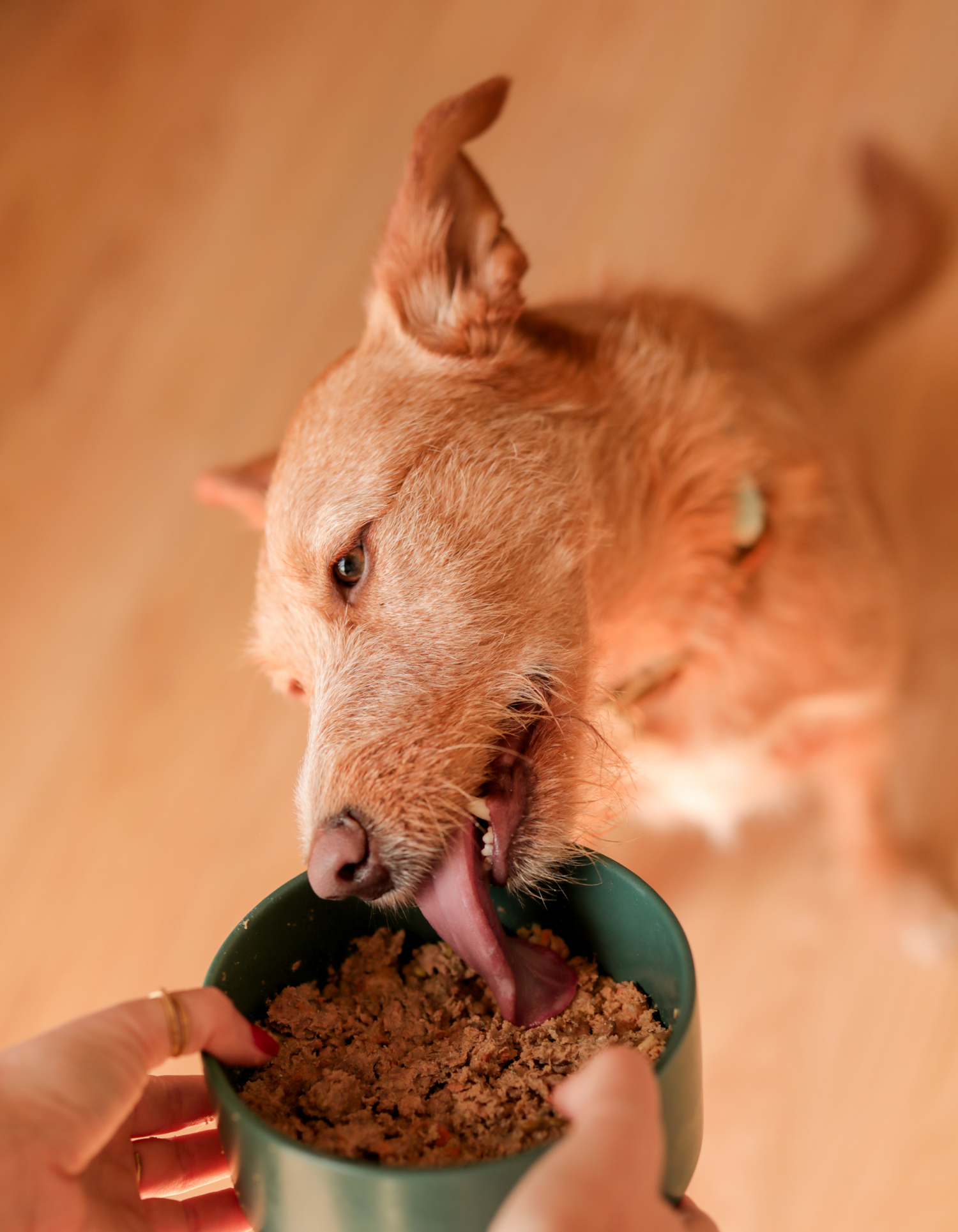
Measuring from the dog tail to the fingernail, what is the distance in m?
1.69

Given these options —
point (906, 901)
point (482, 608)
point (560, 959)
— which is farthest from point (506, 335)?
point (906, 901)

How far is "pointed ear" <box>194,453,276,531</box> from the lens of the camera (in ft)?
4.46

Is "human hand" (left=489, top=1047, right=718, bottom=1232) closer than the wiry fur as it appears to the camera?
Yes

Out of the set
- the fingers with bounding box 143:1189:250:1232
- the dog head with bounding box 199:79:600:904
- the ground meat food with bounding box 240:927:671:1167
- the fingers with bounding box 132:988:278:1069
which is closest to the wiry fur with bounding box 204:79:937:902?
the dog head with bounding box 199:79:600:904

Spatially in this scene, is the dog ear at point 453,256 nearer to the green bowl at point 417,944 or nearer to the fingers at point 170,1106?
the green bowl at point 417,944

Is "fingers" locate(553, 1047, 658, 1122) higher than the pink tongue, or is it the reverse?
"fingers" locate(553, 1047, 658, 1122)

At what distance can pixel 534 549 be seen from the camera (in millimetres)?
1110

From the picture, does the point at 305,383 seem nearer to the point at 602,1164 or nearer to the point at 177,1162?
the point at 177,1162

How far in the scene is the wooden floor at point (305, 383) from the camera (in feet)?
5.62

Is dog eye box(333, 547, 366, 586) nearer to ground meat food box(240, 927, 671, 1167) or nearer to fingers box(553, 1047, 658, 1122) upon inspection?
ground meat food box(240, 927, 671, 1167)

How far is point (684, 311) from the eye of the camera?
149 cm

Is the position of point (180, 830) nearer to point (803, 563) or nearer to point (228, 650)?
point (228, 650)

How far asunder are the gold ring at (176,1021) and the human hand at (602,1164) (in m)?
0.29

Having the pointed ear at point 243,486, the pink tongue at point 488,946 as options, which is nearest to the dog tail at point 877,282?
the pointed ear at point 243,486
